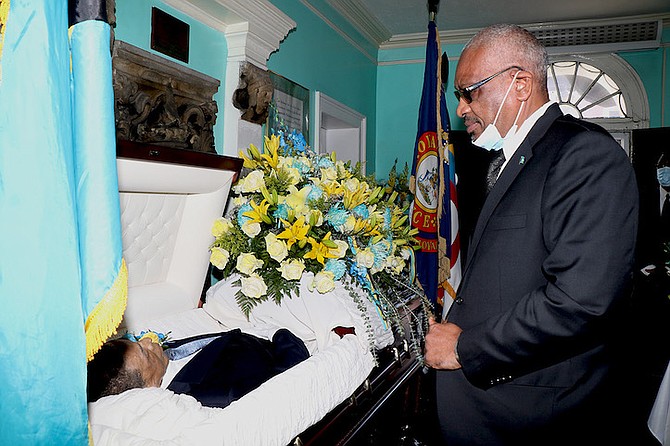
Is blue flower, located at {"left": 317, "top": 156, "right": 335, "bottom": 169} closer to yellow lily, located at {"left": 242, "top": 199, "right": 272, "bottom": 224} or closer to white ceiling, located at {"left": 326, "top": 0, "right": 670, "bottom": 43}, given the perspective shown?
yellow lily, located at {"left": 242, "top": 199, "right": 272, "bottom": 224}

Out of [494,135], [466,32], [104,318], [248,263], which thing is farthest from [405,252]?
[466,32]

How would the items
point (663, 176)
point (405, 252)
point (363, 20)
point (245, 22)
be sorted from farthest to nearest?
point (363, 20), point (663, 176), point (245, 22), point (405, 252)

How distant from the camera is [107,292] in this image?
85cm

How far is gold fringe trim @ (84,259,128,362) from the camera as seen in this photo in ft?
2.76

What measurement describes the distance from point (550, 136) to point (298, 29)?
278cm

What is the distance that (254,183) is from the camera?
208cm

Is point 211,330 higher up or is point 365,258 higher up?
point 365,258

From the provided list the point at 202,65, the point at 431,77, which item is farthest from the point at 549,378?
the point at 431,77

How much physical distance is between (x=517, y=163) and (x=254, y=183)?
1.10 meters

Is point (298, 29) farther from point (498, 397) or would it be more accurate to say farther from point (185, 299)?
point (498, 397)

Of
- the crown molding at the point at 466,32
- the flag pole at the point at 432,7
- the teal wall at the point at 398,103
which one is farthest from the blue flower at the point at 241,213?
the crown molding at the point at 466,32

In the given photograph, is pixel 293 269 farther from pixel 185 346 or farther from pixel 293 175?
pixel 185 346

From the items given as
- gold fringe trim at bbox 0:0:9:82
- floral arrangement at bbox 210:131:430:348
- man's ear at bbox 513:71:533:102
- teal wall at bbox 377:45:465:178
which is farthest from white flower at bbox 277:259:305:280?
teal wall at bbox 377:45:465:178

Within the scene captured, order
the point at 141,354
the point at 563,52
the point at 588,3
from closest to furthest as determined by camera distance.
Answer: the point at 141,354, the point at 588,3, the point at 563,52
